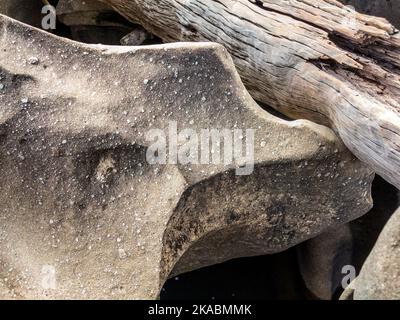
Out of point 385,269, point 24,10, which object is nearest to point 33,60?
point 24,10

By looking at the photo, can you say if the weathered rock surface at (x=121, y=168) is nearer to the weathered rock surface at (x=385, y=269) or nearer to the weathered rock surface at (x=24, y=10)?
the weathered rock surface at (x=385, y=269)

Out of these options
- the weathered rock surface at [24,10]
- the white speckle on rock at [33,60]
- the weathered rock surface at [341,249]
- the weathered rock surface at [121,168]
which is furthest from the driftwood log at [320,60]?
the weathered rock surface at [24,10]

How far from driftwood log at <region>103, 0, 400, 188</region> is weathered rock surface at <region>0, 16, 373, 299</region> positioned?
0.44 ft

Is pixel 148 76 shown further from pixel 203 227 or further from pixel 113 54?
pixel 203 227

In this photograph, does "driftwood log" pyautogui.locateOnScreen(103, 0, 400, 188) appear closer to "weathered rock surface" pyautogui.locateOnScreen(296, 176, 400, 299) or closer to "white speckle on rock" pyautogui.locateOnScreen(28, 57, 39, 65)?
"white speckle on rock" pyautogui.locateOnScreen(28, 57, 39, 65)

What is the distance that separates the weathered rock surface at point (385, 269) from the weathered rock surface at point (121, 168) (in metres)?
0.16

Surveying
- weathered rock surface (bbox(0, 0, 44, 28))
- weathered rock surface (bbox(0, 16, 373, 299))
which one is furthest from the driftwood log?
weathered rock surface (bbox(0, 0, 44, 28))

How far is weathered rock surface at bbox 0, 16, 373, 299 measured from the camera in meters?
1.37

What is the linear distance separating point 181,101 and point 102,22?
957 mm

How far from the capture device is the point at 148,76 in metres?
1.46

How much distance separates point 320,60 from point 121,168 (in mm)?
571

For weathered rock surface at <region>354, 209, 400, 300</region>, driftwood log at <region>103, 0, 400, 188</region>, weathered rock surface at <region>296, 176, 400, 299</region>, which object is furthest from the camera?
weathered rock surface at <region>296, 176, 400, 299</region>

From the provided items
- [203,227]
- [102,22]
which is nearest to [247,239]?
[203,227]

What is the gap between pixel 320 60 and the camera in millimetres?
1483
